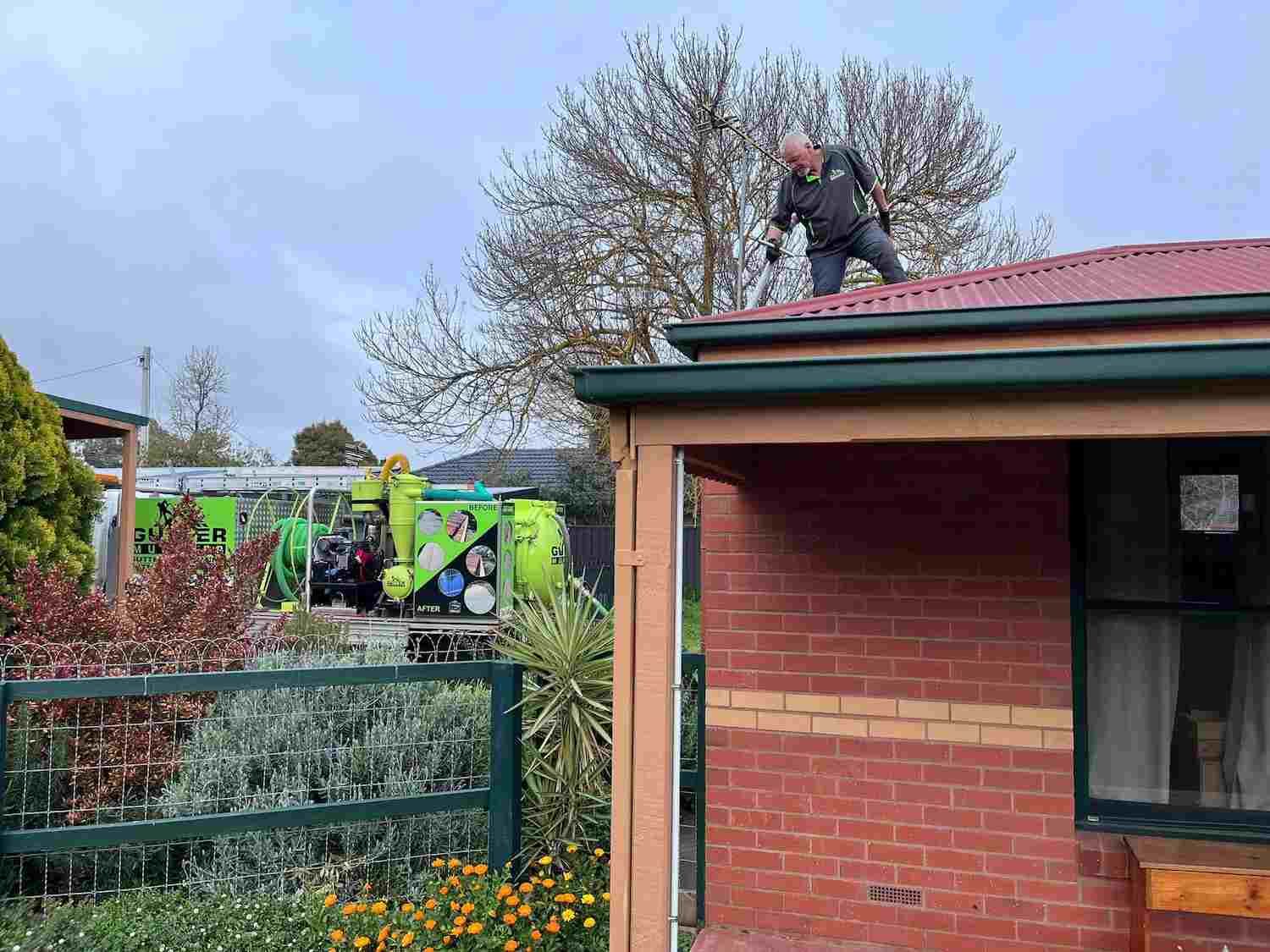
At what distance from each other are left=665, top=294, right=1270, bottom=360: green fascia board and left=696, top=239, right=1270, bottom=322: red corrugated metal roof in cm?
5

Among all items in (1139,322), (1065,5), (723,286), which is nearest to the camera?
(1139,322)

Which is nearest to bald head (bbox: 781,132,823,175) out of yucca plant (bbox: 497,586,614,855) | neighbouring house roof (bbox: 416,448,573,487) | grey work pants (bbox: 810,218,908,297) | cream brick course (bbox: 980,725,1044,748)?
grey work pants (bbox: 810,218,908,297)

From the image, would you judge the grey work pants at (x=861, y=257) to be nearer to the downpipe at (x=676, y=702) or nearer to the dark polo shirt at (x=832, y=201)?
the dark polo shirt at (x=832, y=201)

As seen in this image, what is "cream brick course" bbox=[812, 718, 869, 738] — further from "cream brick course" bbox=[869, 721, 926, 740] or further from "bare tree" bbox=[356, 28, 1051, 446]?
"bare tree" bbox=[356, 28, 1051, 446]

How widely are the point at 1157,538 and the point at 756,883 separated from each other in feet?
7.46

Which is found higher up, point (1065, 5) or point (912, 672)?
point (1065, 5)

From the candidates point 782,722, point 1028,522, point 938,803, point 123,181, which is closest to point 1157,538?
point 1028,522

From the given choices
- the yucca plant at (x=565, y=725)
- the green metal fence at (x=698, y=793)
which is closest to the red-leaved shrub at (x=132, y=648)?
the yucca plant at (x=565, y=725)

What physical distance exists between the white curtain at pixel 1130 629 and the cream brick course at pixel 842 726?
3.05 ft

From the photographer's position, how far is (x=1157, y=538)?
3.83 meters

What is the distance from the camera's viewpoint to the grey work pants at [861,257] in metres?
5.89

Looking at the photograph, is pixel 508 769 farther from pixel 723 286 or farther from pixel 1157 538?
pixel 723 286

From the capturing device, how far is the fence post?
4488 mm

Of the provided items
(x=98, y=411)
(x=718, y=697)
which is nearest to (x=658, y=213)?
(x=98, y=411)
